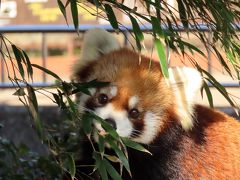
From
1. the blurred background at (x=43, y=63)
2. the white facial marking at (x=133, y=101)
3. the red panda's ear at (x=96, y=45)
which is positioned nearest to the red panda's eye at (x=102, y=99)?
the white facial marking at (x=133, y=101)

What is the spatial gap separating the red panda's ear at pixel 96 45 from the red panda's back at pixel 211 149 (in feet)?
1.98

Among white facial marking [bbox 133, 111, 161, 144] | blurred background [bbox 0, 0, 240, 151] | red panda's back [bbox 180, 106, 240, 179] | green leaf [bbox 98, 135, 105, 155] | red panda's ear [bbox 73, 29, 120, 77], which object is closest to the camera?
green leaf [bbox 98, 135, 105, 155]

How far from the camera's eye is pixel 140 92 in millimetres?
3988

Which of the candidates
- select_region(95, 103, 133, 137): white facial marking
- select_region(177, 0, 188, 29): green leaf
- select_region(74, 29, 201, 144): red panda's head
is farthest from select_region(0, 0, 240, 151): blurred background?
select_region(177, 0, 188, 29): green leaf

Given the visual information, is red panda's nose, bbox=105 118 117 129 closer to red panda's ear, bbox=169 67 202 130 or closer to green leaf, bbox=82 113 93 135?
red panda's ear, bbox=169 67 202 130

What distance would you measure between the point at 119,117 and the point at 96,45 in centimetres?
57

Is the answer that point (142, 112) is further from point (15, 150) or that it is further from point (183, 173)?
point (15, 150)

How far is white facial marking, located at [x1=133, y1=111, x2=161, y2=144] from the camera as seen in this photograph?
4012mm

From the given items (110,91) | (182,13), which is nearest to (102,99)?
(110,91)

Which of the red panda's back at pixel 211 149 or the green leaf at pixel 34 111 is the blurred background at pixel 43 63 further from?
the green leaf at pixel 34 111

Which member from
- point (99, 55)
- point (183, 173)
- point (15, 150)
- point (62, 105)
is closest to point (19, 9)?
point (15, 150)

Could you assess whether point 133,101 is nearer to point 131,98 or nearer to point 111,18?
point 131,98

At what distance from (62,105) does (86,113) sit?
4.4 inches

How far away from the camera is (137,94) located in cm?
397
